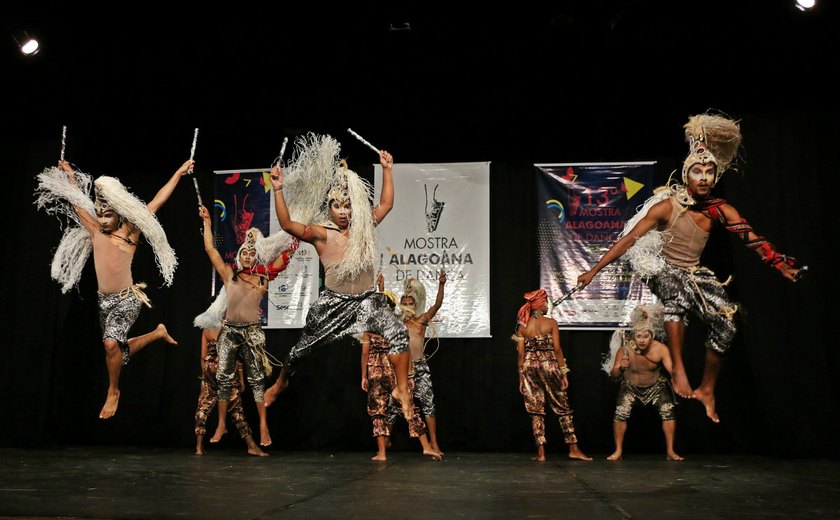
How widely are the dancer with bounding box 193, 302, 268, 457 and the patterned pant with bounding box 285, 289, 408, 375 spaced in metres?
1.78

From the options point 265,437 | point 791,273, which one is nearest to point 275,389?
point 265,437

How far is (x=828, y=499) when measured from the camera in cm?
398

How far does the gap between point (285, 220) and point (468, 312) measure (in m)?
2.85

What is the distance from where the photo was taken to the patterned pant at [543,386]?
6406 mm

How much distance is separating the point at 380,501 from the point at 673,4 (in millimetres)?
4050

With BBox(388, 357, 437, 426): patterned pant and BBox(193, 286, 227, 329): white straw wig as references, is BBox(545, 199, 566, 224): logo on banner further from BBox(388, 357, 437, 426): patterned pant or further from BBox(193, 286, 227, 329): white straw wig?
BBox(193, 286, 227, 329): white straw wig

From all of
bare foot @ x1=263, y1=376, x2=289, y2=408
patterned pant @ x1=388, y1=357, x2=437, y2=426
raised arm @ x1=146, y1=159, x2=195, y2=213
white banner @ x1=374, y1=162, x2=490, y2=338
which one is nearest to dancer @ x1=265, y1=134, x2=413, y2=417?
bare foot @ x1=263, y1=376, x2=289, y2=408

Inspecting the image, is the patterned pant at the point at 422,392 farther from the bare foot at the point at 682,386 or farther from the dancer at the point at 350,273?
the bare foot at the point at 682,386

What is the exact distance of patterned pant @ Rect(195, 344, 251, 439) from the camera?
6.64 m

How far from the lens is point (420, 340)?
22.4 feet

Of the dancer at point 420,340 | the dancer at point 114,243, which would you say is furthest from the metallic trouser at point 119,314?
the dancer at point 420,340

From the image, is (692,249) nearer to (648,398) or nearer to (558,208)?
(648,398)

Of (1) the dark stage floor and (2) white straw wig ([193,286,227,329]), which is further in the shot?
(2) white straw wig ([193,286,227,329])

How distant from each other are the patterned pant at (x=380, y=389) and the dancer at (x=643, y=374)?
1.68 metres
